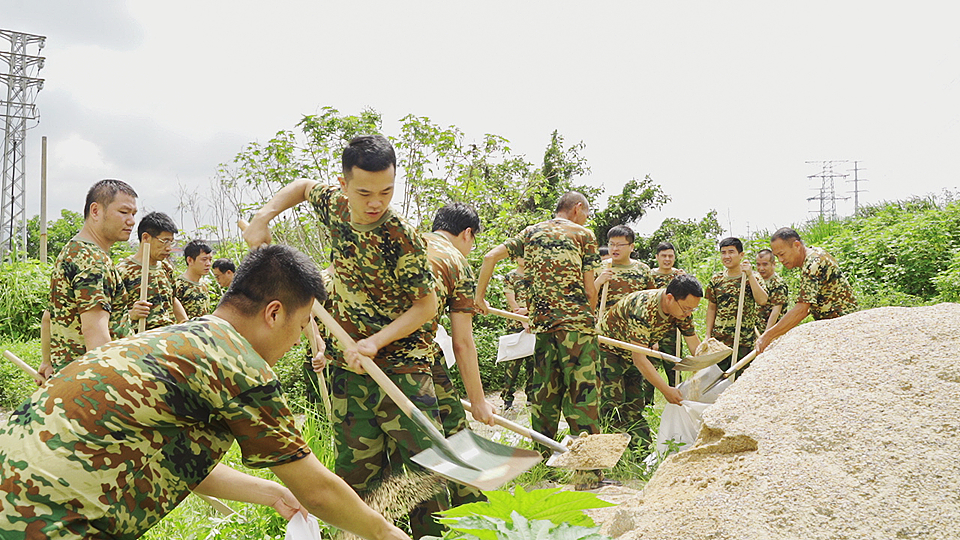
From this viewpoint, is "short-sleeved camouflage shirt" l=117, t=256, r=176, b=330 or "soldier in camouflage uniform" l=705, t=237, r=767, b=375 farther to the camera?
"soldier in camouflage uniform" l=705, t=237, r=767, b=375

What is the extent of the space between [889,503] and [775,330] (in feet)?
14.6

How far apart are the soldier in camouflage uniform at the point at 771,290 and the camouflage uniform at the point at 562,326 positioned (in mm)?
2913

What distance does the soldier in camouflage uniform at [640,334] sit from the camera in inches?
204

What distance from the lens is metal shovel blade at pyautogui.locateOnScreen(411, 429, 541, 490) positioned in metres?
2.76

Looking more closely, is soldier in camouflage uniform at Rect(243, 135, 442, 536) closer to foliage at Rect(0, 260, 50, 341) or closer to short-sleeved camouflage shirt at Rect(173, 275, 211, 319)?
short-sleeved camouflage shirt at Rect(173, 275, 211, 319)

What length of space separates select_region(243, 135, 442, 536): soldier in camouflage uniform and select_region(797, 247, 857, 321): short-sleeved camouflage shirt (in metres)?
4.37

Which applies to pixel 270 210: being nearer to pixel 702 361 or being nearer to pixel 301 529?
pixel 301 529

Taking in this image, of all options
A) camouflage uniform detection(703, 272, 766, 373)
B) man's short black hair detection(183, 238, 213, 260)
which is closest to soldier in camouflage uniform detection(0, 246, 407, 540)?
man's short black hair detection(183, 238, 213, 260)

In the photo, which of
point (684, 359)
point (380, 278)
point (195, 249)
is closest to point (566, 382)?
point (684, 359)

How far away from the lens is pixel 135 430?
1.60 m

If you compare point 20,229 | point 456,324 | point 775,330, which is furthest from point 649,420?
point 20,229

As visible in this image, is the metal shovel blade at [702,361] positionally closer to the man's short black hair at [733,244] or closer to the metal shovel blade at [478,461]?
the man's short black hair at [733,244]

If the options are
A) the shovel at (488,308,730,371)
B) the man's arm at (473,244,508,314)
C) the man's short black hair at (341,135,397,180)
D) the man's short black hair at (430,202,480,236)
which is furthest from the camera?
the man's arm at (473,244,508,314)

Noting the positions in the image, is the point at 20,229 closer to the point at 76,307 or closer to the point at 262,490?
the point at 76,307
